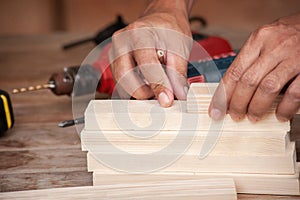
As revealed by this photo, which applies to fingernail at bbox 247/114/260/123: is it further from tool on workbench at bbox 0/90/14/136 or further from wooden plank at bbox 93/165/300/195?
tool on workbench at bbox 0/90/14/136

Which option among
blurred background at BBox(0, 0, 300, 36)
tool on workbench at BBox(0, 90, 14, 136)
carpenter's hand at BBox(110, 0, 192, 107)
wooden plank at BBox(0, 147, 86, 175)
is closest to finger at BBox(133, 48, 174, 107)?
carpenter's hand at BBox(110, 0, 192, 107)

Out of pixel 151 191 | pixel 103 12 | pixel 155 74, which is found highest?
pixel 155 74

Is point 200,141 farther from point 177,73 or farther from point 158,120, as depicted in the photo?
point 177,73

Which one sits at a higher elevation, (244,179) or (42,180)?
(244,179)

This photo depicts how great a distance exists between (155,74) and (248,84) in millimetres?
191

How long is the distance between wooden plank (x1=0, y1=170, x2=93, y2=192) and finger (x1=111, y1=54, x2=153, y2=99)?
0.58 feet

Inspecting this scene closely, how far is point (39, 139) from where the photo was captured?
1201 mm

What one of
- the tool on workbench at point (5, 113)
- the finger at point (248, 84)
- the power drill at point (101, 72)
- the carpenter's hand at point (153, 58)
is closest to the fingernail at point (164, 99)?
the carpenter's hand at point (153, 58)

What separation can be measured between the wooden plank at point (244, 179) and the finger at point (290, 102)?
100 millimetres

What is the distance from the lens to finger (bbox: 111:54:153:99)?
1033 mm

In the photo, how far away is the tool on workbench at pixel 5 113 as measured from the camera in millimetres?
1184

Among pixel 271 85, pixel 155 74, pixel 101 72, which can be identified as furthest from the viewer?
pixel 101 72

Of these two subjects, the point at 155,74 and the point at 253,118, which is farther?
the point at 155,74

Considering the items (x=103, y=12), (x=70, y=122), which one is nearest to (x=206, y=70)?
(x=70, y=122)
